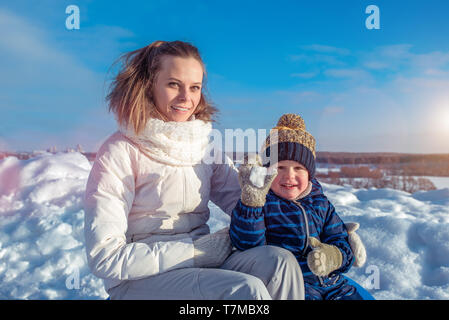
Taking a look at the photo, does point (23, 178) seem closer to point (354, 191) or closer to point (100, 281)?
point (100, 281)

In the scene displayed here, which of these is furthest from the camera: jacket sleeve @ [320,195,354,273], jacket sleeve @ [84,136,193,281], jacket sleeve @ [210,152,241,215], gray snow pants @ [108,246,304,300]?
jacket sleeve @ [210,152,241,215]

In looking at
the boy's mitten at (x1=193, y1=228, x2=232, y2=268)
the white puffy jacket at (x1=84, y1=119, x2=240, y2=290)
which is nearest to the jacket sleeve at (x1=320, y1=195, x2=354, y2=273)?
the boy's mitten at (x1=193, y1=228, x2=232, y2=268)

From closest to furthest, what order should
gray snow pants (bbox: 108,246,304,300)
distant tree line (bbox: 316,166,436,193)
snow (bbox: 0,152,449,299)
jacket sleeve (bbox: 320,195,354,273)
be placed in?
1. gray snow pants (bbox: 108,246,304,300)
2. jacket sleeve (bbox: 320,195,354,273)
3. snow (bbox: 0,152,449,299)
4. distant tree line (bbox: 316,166,436,193)

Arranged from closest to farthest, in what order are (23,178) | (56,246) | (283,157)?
1. (283,157)
2. (56,246)
3. (23,178)

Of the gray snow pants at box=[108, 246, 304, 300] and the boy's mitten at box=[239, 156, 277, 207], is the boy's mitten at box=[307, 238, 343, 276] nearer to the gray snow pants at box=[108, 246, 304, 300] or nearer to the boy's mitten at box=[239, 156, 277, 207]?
the gray snow pants at box=[108, 246, 304, 300]

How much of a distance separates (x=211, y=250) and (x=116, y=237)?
40 cm

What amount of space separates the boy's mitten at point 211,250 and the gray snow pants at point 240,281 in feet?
0.25

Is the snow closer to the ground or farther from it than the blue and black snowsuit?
closer to the ground

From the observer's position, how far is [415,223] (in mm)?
3492

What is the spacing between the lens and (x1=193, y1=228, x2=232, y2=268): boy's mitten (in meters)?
1.51

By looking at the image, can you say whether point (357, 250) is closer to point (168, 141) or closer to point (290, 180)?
point (290, 180)

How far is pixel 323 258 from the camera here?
57.6 inches
